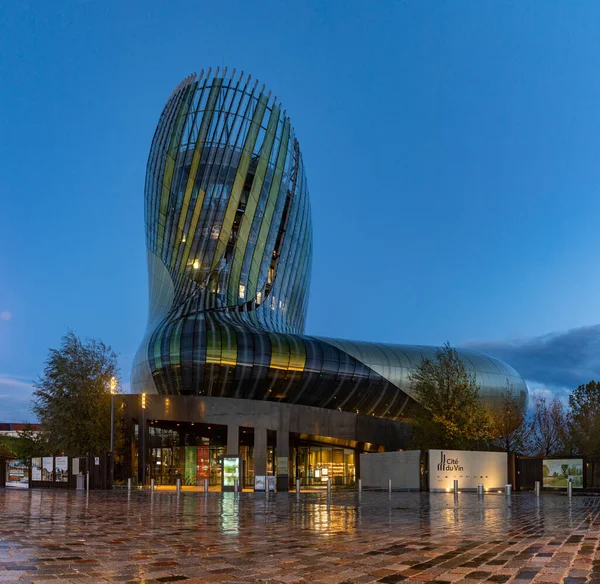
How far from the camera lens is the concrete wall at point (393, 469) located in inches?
1490

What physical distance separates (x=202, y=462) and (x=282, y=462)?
1292 centimetres

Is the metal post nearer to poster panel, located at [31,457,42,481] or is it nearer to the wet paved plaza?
poster panel, located at [31,457,42,481]

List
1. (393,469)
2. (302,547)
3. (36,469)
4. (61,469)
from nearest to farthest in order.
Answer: (302,547)
(393,469)
(61,469)
(36,469)

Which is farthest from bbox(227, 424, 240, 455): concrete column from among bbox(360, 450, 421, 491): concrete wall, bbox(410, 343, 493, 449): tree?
bbox(410, 343, 493, 449): tree

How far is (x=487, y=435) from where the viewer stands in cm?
4356

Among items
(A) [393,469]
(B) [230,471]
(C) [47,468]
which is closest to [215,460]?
(C) [47,468]

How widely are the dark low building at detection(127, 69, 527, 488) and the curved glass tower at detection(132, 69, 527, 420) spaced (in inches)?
5.0

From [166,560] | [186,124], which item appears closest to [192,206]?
[186,124]

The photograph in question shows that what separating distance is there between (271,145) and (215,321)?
20962mm

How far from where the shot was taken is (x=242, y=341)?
57125 mm

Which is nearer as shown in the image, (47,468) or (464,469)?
(464,469)

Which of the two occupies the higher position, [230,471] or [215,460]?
[230,471]

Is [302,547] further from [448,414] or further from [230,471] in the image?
[448,414]

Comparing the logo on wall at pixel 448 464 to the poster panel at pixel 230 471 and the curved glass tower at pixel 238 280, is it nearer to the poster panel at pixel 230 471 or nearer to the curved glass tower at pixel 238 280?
the poster panel at pixel 230 471
